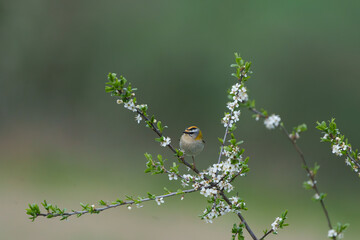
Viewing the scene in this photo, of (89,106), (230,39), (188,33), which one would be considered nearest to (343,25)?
(230,39)

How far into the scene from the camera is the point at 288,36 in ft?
43.2

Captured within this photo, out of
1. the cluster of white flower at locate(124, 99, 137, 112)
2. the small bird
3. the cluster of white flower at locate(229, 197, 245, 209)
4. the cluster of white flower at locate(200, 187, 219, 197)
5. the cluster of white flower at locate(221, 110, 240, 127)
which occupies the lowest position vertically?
the cluster of white flower at locate(229, 197, 245, 209)

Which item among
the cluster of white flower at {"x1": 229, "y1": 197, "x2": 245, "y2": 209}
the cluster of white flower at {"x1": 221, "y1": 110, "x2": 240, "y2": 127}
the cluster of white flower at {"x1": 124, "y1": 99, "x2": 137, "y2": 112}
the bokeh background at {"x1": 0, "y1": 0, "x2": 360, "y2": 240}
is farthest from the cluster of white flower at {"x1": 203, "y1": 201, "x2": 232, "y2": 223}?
the bokeh background at {"x1": 0, "y1": 0, "x2": 360, "y2": 240}

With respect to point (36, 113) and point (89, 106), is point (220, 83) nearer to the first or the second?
point (89, 106)

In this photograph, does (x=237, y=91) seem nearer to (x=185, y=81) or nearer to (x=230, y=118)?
(x=230, y=118)

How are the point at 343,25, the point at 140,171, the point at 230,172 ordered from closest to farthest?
the point at 230,172 < the point at 343,25 < the point at 140,171

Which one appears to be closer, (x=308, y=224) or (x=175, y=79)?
(x=308, y=224)

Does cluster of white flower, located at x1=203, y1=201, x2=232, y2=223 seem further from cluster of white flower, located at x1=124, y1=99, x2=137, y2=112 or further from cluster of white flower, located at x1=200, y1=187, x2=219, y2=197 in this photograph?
cluster of white flower, located at x1=124, y1=99, x2=137, y2=112

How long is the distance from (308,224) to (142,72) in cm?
641

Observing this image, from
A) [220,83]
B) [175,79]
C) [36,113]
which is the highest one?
[36,113]

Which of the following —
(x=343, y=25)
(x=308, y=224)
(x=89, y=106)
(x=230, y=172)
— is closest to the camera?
(x=230, y=172)

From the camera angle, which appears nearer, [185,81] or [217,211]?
[217,211]

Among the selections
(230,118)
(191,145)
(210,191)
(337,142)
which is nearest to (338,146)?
(337,142)

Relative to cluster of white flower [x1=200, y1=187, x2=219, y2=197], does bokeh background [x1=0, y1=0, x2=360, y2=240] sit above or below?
above
